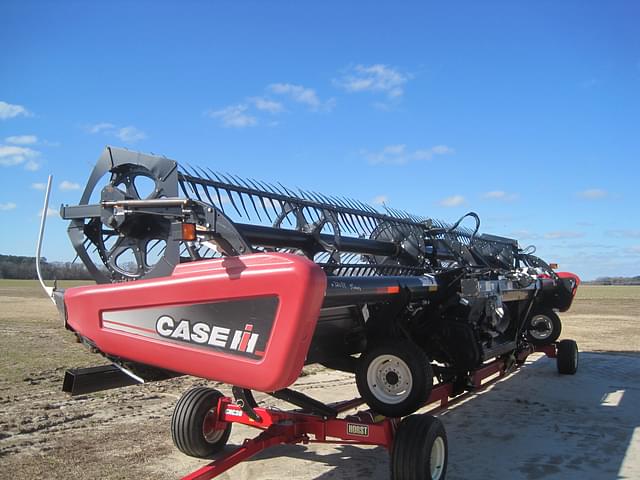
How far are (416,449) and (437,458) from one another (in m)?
0.38

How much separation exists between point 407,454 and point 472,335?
1.65m

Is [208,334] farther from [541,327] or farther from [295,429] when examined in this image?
[541,327]

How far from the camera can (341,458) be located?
529 cm

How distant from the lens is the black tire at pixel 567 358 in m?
9.31

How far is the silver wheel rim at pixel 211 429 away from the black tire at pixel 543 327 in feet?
19.5

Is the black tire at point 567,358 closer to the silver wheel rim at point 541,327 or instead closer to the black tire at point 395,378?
the silver wheel rim at point 541,327

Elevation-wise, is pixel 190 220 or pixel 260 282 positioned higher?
pixel 190 220

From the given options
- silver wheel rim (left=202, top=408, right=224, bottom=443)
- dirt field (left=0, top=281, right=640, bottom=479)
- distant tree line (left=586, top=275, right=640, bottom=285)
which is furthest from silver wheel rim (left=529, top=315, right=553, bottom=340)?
distant tree line (left=586, top=275, right=640, bottom=285)

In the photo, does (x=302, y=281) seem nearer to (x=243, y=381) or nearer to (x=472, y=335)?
(x=243, y=381)

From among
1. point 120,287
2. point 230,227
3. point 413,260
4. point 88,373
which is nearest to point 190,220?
point 230,227

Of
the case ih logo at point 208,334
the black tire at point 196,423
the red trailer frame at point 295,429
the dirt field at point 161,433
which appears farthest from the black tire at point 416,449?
the black tire at point 196,423

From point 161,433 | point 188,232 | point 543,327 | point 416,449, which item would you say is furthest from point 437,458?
point 543,327

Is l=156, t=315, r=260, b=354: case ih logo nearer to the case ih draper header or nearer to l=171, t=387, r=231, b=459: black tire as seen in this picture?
the case ih draper header

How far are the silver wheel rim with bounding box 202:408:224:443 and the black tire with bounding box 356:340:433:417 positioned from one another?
1.46 metres
